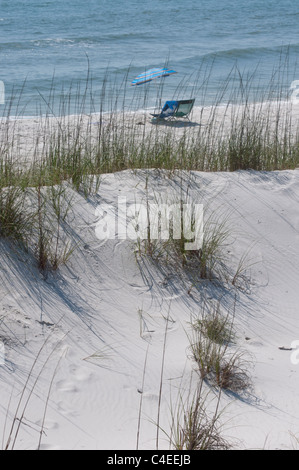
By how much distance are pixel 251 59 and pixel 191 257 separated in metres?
13.5

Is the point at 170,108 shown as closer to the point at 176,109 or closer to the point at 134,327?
the point at 176,109

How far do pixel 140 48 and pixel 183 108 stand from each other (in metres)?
8.97

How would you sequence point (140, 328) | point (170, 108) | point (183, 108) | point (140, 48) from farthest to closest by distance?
point (140, 48), point (183, 108), point (170, 108), point (140, 328)

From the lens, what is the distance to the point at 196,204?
4.19 metres

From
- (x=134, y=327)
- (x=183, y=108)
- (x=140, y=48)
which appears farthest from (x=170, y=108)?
(x=140, y=48)

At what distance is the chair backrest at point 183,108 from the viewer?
30.0 feet

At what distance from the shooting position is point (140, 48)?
1742cm

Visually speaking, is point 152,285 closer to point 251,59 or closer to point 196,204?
point 196,204

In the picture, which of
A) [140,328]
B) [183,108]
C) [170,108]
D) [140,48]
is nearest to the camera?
[140,328]

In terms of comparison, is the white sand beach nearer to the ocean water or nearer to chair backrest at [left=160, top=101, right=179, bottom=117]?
chair backrest at [left=160, top=101, right=179, bottom=117]

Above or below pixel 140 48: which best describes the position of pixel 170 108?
below

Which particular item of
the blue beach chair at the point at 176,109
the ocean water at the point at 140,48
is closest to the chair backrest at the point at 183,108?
the blue beach chair at the point at 176,109

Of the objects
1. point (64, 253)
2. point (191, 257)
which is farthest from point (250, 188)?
point (64, 253)

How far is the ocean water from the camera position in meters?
11.7
